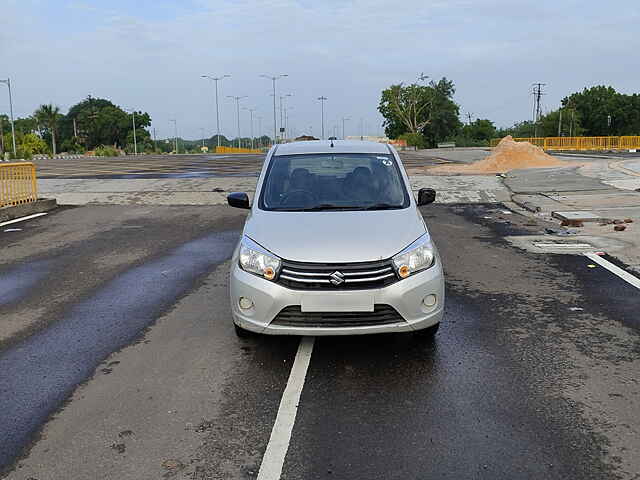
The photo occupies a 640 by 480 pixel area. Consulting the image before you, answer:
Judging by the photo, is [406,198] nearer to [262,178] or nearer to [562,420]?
[262,178]

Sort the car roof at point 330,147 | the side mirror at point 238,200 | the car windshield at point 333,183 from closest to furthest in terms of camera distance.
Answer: the car windshield at point 333,183, the side mirror at point 238,200, the car roof at point 330,147

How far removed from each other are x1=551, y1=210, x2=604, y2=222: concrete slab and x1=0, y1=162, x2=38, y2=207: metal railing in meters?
11.9

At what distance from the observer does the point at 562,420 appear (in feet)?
13.2

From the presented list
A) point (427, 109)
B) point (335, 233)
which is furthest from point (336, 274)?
point (427, 109)

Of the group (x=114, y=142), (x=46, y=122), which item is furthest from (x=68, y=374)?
(x=114, y=142)

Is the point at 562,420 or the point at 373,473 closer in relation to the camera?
the point at 373,473

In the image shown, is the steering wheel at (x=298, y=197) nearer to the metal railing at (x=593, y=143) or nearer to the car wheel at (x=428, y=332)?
the car wheel at (x=428, y=332)

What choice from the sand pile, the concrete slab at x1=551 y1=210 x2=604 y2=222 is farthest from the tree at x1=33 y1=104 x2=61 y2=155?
the concrete slab at x1=551 y1=210 x2=604 y2=222

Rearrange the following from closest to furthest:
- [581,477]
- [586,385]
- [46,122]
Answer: [581,477], [586,385], [46,122]

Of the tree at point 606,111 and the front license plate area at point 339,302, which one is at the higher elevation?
the tree at point 606,111

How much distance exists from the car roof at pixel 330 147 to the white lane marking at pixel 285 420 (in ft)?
7.58

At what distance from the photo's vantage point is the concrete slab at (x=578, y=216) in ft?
41.8

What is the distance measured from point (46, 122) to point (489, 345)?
12233cm

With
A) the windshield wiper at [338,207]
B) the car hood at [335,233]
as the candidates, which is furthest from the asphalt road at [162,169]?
the car hood at [335,233]
